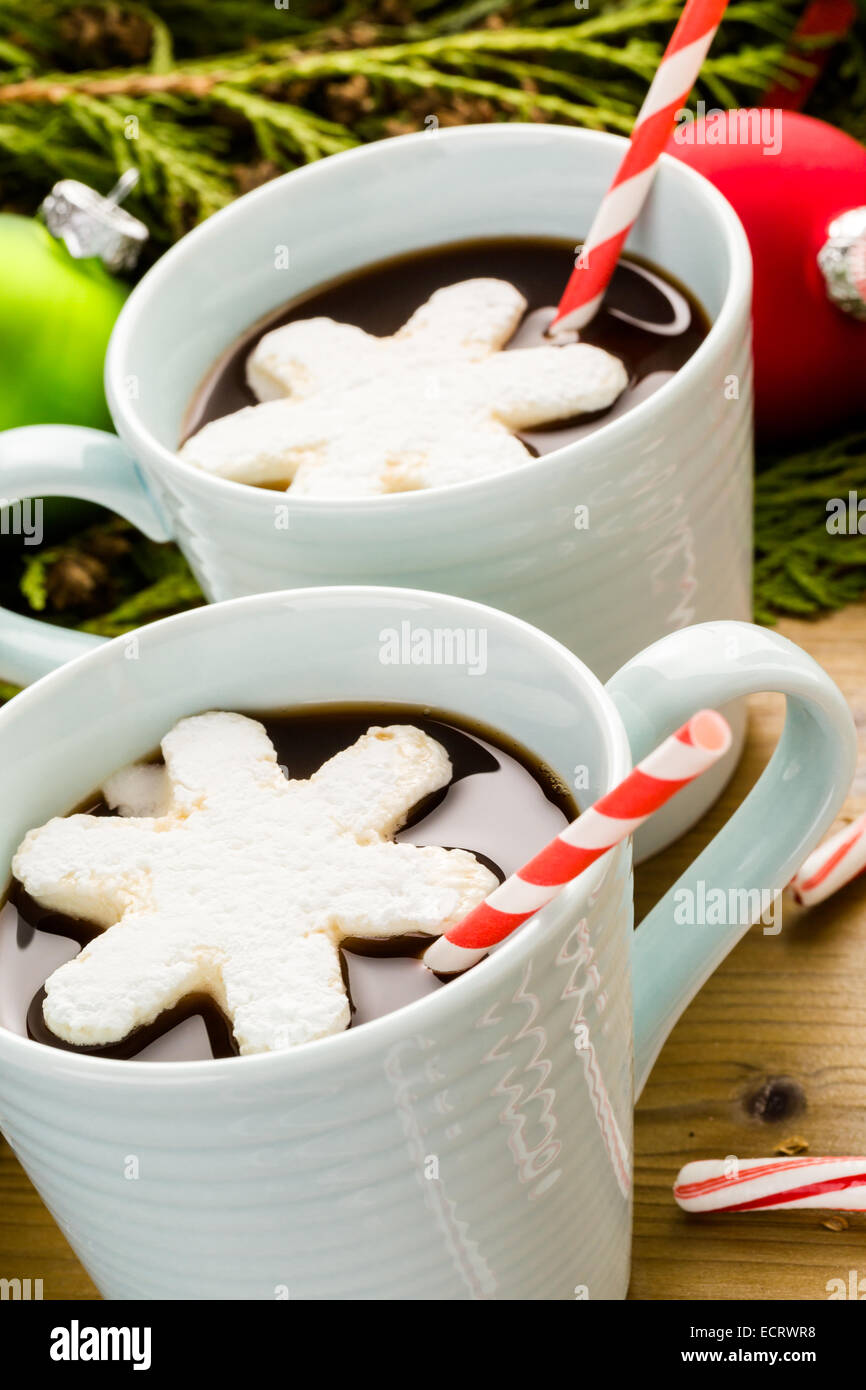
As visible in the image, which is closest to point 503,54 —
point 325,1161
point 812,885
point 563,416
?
point 563,416

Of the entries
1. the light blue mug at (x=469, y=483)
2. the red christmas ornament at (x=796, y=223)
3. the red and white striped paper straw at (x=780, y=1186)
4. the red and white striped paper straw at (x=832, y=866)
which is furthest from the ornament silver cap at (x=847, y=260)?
the red and white striped paper straw at (x=780, y=1186)

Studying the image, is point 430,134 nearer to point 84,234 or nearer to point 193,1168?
point 84,234

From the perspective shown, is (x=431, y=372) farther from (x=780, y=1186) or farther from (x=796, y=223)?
(x=780, y=1186)

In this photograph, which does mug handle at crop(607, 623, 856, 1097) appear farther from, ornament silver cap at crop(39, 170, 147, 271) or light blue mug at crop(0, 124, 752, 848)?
ornament silver cap at crop(39, 170, 147, 271)

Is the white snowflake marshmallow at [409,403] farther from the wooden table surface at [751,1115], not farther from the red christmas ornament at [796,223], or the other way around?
the wooden table surface at [751,1115]

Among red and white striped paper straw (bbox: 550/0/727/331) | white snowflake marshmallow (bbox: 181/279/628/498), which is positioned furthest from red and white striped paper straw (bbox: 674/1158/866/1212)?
red and white striped paper straw (bbox: 550/0/727/331)
